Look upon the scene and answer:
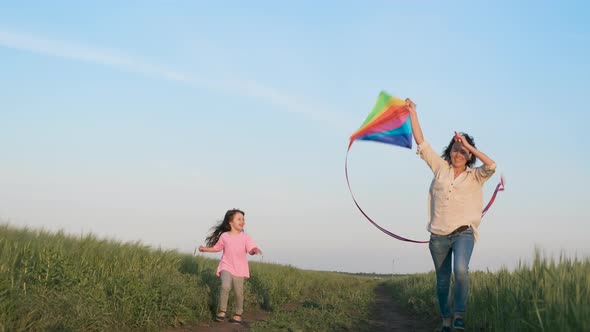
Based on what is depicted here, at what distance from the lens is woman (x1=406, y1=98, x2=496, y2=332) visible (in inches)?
289

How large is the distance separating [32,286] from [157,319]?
6.68 feet

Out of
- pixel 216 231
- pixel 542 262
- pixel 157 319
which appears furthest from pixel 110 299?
pixel 542 262

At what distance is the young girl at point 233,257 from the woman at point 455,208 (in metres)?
3.94

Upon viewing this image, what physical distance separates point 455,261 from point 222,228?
5.02m

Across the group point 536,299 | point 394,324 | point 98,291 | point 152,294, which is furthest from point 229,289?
point 536,299

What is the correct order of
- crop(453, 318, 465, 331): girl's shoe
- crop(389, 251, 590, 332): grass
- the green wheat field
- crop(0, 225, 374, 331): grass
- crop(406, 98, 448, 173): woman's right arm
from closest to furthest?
1. crop(389, 251, 590, 332): grass
2. the green wheat field
3. crop(0, 225, 374, 331): grass
4. crop(453, 318, 465, 331): girl's shoe
5. crop(406, 98, 448, 173): woman's right arm

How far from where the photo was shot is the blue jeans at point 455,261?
7.30m

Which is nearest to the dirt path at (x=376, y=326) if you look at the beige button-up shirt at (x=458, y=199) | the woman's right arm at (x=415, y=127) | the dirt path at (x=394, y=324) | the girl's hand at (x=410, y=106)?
the dirt path at (x=394, y=324)

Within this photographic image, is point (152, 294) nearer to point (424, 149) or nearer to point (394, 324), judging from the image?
point (394, 324)

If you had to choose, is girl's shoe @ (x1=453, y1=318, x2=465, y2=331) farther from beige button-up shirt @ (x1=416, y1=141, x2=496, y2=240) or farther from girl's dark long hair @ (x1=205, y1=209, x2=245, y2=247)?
girl's dark long hair @ (x1=205, y1=209, x2=245, y2=247)

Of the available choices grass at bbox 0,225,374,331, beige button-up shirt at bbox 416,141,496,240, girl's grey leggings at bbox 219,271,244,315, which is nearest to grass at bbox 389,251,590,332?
beige button-up shirt at bbox 416,141,496,240

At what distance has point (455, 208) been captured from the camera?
7.46 metres

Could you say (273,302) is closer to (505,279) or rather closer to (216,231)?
(216,231)

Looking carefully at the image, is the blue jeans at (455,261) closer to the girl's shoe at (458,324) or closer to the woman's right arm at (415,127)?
the girl's shoe at (458,324)
